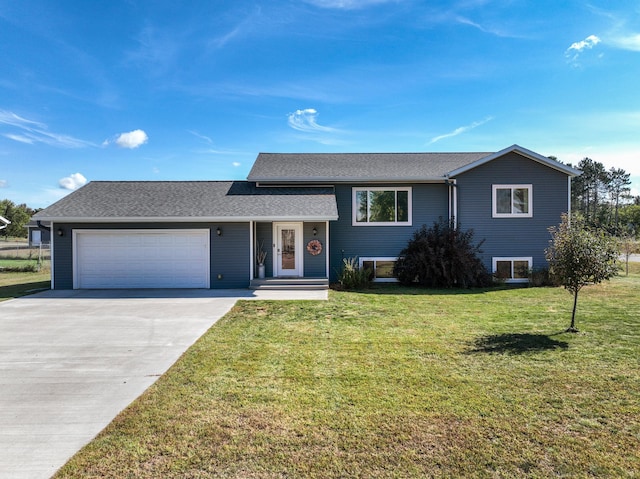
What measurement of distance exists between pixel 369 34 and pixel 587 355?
12.7 m

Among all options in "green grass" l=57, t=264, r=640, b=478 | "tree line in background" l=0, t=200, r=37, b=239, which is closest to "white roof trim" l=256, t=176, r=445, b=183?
"green grass" l=57, t=264, r=640, b=478

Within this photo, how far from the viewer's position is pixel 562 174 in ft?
44.7

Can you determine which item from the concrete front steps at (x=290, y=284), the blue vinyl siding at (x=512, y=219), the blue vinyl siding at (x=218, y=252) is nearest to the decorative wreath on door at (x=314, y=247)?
the concrete front steps at (x=290, y=284)

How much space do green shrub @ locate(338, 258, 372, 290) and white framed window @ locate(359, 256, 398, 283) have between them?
66cm

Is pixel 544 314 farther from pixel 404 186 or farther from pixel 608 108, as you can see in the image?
pixel 608 108

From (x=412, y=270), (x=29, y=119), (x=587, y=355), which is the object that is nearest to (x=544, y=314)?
(x=587, y=355)

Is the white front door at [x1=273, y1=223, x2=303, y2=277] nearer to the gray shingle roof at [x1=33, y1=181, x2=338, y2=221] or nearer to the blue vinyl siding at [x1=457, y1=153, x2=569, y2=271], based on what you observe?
the gray shingle roof at [x1=33, y1=181, x2=338, y2=221]

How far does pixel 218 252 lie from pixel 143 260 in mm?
2739

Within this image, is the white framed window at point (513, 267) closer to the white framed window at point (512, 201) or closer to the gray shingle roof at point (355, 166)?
the white framed window at point (512, 201)

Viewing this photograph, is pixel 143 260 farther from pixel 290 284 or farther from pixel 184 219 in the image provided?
pixel 290 284

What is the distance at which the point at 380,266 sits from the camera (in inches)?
544

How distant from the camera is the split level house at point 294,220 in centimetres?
1224

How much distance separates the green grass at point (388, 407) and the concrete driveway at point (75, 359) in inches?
12.5

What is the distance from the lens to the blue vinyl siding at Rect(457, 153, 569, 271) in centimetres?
1356
